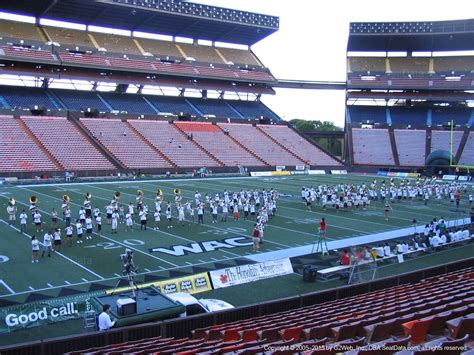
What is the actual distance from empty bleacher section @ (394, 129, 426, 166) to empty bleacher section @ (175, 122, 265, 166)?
1714cm

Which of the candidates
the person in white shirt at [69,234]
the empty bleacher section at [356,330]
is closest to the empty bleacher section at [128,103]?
the person in white shirt at [69,234]

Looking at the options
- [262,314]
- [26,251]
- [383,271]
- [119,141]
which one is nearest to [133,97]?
[119,141]

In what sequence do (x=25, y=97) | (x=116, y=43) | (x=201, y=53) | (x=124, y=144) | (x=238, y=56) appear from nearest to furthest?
(x=124, y=144)
(x=25, y=97)
(x=116, y=43)
(x=201, y=53)
(x=238, y=56)

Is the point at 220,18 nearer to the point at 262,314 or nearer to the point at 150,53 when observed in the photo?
the point at 150,53

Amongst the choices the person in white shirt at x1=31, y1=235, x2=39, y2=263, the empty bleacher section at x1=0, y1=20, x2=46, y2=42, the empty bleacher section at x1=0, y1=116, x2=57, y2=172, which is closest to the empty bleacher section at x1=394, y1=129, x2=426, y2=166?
the empty bleacher section at x1=0, y1=116, x2=57, y2=172

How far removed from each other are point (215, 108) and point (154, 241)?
40.3 metres

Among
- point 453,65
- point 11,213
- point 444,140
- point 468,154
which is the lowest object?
point 11,213

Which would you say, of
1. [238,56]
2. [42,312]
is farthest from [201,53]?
[42,312]

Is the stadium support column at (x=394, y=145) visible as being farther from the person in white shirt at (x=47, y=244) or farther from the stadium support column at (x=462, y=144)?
the person in white shirt at (x=47, y=244)

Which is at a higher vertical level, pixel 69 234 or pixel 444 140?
pixel 444 140

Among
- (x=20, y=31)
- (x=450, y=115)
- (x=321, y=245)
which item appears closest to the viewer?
(x=321, y=245)

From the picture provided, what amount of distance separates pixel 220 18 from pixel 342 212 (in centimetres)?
3511

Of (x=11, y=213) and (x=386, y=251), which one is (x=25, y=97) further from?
(x=386, y=251)

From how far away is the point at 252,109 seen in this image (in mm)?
59844
